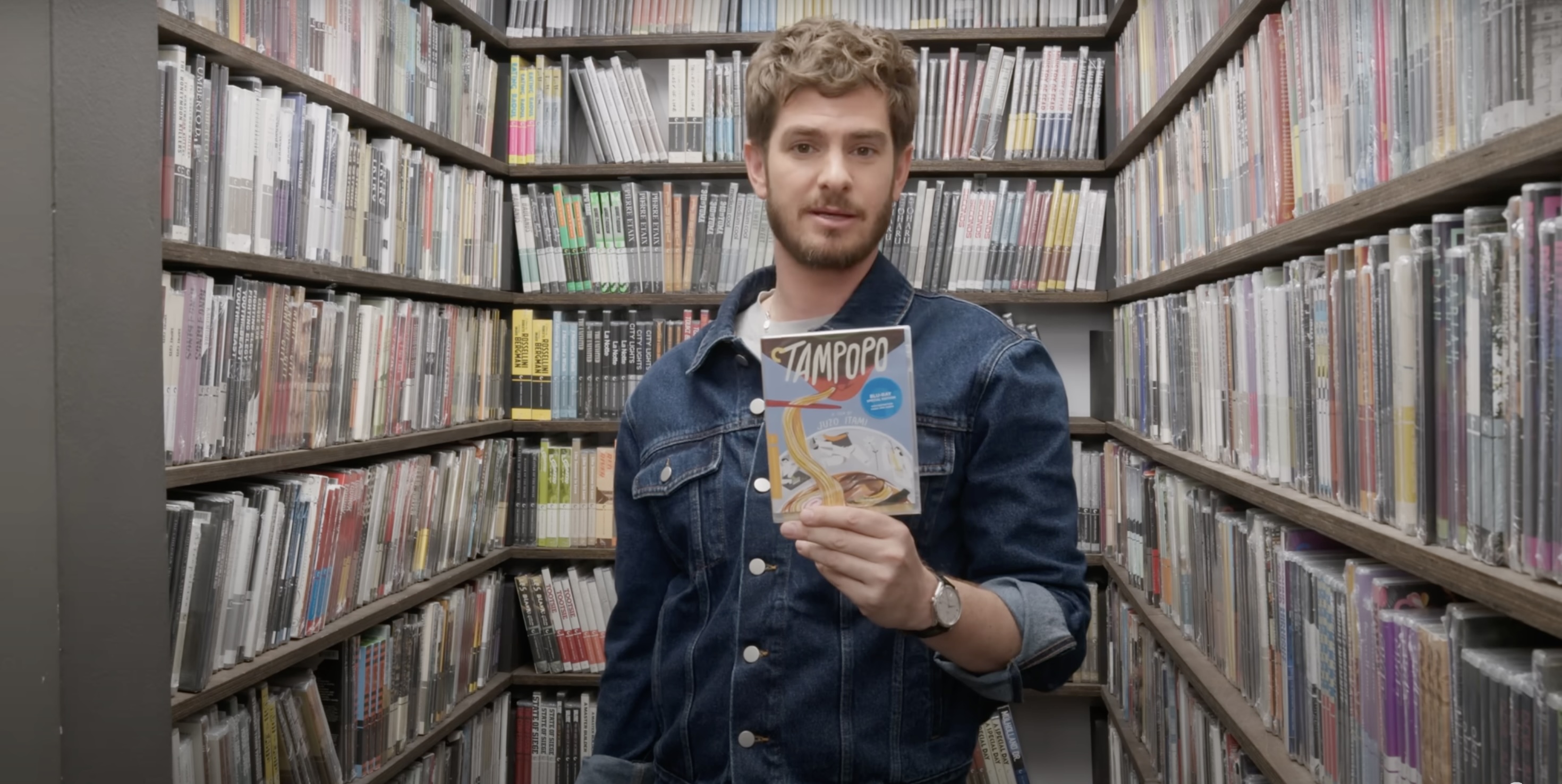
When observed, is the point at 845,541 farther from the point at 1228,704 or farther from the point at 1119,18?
the point at 1119,18

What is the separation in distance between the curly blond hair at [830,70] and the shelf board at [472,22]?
168 centimetres

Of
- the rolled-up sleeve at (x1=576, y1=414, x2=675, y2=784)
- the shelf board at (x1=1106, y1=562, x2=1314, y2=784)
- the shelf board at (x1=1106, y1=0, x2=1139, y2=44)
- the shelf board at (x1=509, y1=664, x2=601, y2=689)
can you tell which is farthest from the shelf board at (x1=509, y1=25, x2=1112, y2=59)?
the rolled-up sleeve at (x1=576, y1=414, x2=675, y2=784)

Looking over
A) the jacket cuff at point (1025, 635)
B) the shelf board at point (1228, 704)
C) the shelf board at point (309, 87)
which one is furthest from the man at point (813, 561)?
the shelf board at point (309, 87)

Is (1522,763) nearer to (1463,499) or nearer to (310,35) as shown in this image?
(1463,499)

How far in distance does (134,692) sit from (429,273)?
4.24 ft

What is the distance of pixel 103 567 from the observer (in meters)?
1.44

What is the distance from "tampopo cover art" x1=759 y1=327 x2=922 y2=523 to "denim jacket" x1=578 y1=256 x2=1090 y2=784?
176 mm

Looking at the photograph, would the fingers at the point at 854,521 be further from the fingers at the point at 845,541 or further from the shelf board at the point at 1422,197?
the shelf board at the point at 1422,197

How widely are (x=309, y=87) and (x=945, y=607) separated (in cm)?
163

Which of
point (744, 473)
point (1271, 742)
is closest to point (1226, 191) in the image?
point (1271, 742)

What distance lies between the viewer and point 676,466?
125 cm

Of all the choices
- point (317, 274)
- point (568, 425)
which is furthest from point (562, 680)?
point (317, 274)

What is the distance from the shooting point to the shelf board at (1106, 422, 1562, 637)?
0.80 meters

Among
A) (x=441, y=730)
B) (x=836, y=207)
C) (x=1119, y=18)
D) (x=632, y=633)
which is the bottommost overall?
(x=441, y=730)
